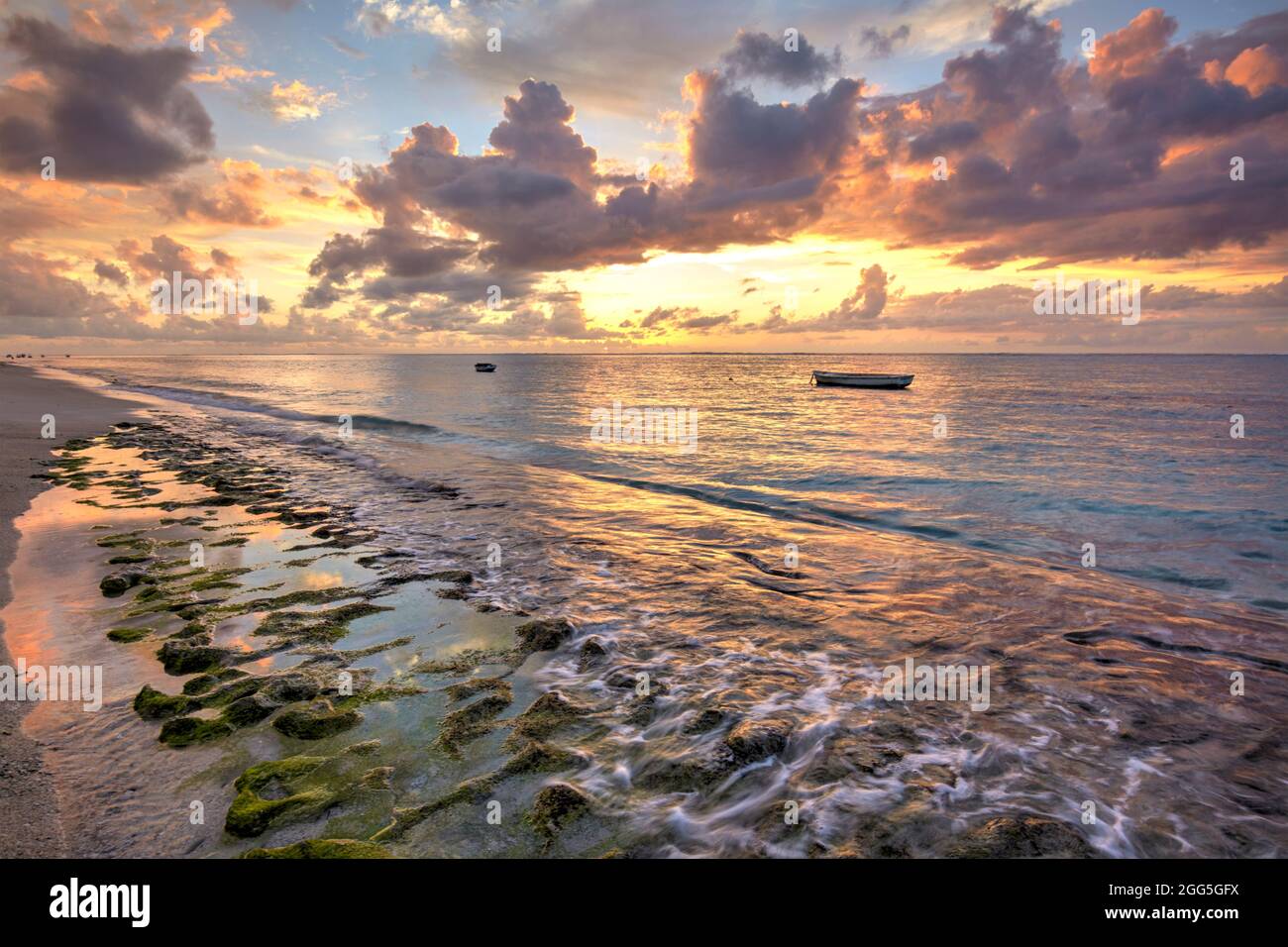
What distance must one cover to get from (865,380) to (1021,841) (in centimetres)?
9865

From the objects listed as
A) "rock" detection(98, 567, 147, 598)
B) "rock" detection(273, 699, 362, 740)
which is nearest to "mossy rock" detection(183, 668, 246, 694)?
"rock" detection(273, 699, 362, 740)

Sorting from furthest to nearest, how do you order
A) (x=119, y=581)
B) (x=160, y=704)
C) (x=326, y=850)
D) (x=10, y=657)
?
1. (x=119, y=581)
2. (x=10, y=657)
3. (x=160, y=704)
4. (x=326, y=850)

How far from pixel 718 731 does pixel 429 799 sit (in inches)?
116

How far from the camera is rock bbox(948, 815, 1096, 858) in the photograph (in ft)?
15.6

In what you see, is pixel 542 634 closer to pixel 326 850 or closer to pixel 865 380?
pixel 326 850

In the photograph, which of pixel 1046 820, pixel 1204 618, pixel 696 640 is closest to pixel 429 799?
pixel 696 640

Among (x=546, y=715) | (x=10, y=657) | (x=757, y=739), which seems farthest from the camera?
(x=10, y=657)

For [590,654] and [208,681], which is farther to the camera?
[590,654]

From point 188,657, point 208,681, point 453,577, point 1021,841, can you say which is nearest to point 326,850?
point 208,681

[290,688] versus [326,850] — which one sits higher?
[290,688]

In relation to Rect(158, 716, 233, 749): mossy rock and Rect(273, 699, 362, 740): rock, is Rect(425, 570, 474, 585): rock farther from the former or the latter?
Rect(158, 716, 233, 749): mossy rock

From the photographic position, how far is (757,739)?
6.25m

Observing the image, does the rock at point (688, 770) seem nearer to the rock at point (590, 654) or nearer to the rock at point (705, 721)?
the rock at point (705, 721)

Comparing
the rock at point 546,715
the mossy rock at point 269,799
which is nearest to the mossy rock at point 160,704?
the mossy rock at point 269,799
